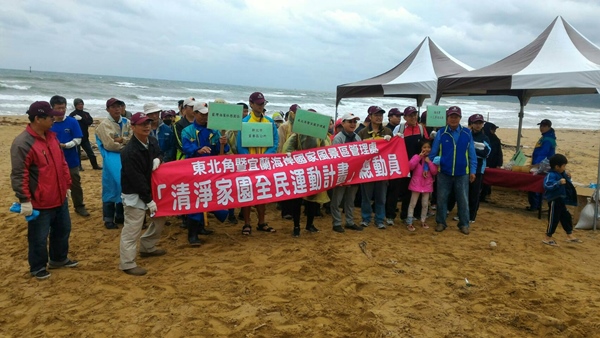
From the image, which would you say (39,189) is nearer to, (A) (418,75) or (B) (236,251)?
(B) (236,251)

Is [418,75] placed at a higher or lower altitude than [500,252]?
higher

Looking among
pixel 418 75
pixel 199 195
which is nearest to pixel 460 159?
pixel 418 75

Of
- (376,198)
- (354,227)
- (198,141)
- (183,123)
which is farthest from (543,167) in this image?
(183,123)

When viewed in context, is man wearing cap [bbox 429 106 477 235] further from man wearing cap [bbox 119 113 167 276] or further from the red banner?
man wearing cap [bbox 119 113 167 276]

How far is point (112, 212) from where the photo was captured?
5.72 meters

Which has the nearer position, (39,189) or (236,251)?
(39,189)

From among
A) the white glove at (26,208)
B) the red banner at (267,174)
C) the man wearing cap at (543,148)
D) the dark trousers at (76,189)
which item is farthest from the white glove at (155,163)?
the man wearing cap at (543,148)

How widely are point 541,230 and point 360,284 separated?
13.1 ft

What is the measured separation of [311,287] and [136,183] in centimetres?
212

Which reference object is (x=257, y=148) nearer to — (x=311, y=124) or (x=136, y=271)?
(x=311, y=124)

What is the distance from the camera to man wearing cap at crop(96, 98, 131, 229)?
5.29 metres

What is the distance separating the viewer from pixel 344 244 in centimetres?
511

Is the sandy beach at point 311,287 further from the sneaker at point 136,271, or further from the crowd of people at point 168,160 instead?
the crowd of people at point 168,160

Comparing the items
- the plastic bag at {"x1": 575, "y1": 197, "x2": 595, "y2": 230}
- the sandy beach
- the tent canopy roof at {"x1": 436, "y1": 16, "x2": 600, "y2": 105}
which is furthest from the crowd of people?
the plastic bag at {"x1": 575, "y1": 197, "x2": 595, "y2": 230}
